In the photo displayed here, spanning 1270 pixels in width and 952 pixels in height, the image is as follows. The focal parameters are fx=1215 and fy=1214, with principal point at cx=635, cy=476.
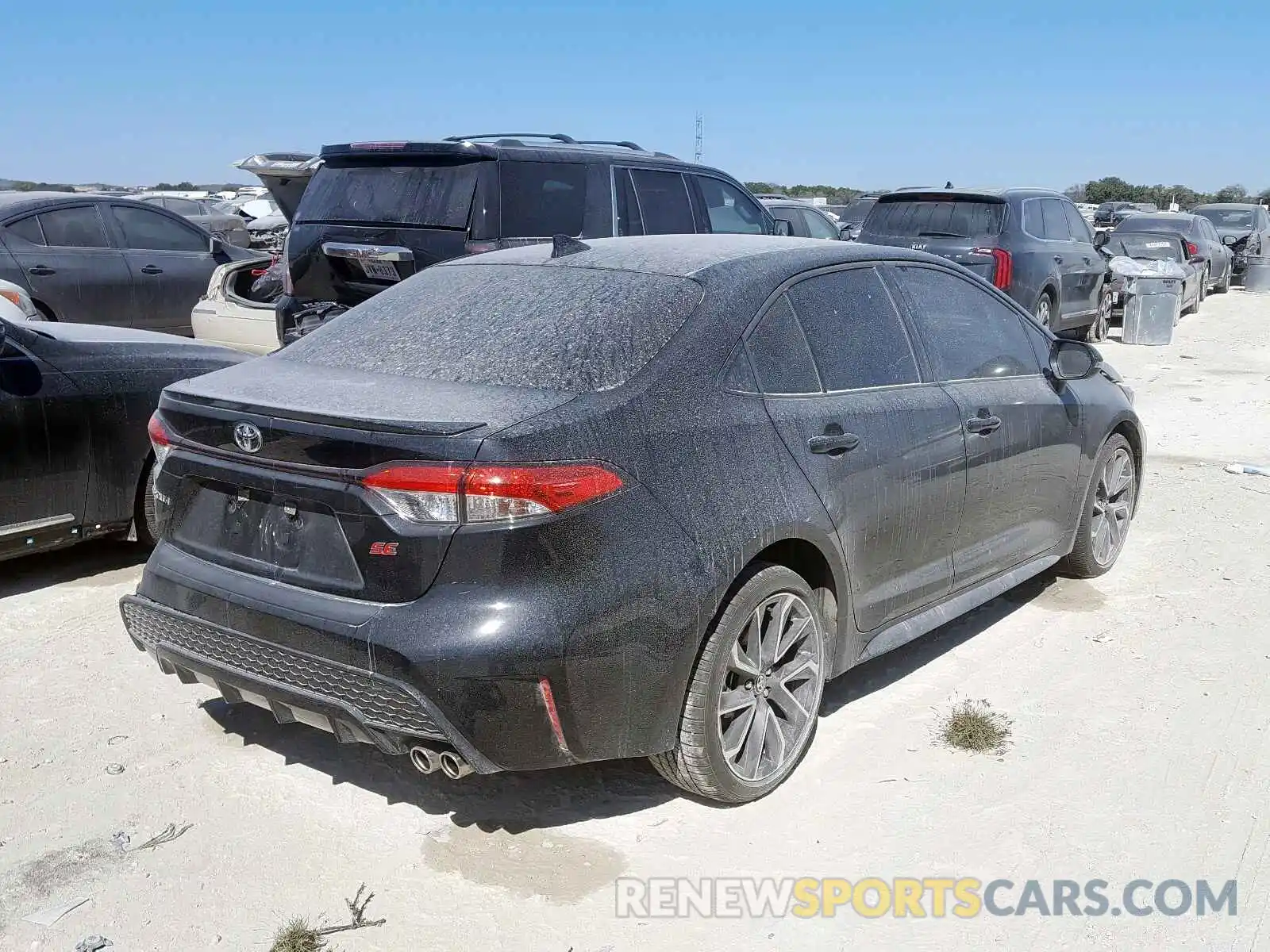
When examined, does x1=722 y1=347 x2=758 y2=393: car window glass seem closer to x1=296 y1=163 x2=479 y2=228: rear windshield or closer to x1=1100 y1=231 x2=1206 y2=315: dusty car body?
x1=296 y1=163 x2=479 y2=228: rear windshield

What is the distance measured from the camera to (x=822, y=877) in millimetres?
3367

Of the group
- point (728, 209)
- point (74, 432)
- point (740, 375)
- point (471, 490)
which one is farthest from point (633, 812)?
point (728, 209)

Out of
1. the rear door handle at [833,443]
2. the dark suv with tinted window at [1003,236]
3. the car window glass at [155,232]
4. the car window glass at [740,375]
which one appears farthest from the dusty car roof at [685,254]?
the car window glass at [155,232]

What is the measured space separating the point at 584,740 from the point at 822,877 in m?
0.78

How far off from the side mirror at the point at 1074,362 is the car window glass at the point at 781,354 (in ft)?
5.75

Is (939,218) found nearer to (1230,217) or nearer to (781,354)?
(781,354)

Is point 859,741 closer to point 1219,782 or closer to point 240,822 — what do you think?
point 1219,782

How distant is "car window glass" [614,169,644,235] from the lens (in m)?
8.39

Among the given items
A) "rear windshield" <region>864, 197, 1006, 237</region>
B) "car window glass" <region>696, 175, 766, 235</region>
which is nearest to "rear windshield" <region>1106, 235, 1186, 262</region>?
"rear windshield" <region>864, 197, 1006, 237</region>

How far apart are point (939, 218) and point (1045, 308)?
1.85 metres

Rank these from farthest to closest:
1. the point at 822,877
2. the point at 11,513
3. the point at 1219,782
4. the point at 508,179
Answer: the point at 508,179 < the point at 11,513 < the point at 1219,782 < the point at 822,877

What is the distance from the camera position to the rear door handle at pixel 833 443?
388 cm

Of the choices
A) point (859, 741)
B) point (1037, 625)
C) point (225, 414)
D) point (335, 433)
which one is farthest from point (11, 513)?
point (1037, 625)

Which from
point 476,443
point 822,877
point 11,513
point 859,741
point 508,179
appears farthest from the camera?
point 508,179
